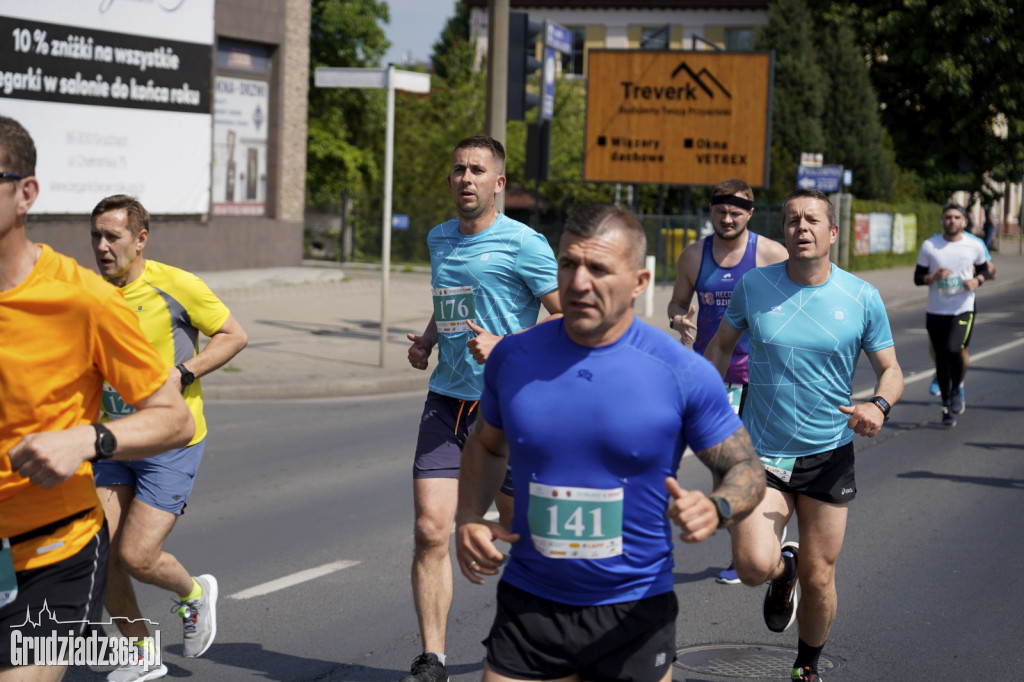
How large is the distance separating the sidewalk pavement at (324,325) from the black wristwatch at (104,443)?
1024 centimetres

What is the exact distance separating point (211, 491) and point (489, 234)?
4.17m

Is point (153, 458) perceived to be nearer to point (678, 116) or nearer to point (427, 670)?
point (427, 670)

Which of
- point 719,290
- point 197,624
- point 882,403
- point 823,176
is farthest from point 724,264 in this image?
point 823,176

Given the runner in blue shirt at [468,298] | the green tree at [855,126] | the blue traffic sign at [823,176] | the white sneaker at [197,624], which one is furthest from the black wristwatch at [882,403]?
the green tree at [855,126]

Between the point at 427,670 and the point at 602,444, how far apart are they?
6.38 ft

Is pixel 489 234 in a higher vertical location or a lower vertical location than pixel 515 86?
lower

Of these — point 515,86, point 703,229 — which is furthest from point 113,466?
point 703,229

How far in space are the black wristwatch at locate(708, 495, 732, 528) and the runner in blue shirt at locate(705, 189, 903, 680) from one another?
6.08 feet

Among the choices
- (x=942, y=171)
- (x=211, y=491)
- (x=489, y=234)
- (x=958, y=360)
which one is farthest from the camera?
(x=942, y=171)

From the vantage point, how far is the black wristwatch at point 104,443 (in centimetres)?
306

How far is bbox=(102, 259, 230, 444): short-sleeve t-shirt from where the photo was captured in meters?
5.22

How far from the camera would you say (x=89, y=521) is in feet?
11.1

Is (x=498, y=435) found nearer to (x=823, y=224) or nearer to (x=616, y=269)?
(x=616, y=269)

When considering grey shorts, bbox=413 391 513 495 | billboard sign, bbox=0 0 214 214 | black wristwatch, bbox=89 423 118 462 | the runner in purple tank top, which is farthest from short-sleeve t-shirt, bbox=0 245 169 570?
billboard sign, bbox=0 0 214 214
